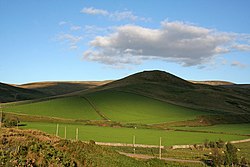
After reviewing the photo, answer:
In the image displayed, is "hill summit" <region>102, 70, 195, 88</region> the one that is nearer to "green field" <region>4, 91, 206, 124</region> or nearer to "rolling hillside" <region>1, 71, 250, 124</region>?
"rolling hillside" <region>1, 71, 250, 124</region>

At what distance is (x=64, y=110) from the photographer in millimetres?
97750

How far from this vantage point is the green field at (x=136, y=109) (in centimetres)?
9356

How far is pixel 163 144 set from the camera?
55719 mm

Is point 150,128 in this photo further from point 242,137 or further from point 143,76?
point 143,76

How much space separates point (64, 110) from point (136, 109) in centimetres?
2250

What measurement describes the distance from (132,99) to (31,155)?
320ft

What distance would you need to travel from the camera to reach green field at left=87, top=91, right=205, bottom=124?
307 ft

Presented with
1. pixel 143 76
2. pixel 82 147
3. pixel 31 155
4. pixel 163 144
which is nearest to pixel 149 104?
pixel 163 144

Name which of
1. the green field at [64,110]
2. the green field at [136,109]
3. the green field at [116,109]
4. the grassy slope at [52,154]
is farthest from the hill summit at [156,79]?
the grassy slope at [52,154]

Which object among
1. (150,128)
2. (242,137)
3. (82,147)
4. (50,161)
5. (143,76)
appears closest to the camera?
(50,161)

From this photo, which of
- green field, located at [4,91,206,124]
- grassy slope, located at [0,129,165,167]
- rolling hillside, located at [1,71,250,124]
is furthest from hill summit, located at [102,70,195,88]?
grassy slope, located at [0,129,165,167]

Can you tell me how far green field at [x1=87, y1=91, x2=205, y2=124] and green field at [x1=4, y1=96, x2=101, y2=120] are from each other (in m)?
4.09

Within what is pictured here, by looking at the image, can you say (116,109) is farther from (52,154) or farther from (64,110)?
(52,154)

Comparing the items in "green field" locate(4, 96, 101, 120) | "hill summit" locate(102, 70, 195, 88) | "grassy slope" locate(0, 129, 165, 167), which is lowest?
"grassy slope" locate(0, 129, 165, 167)
